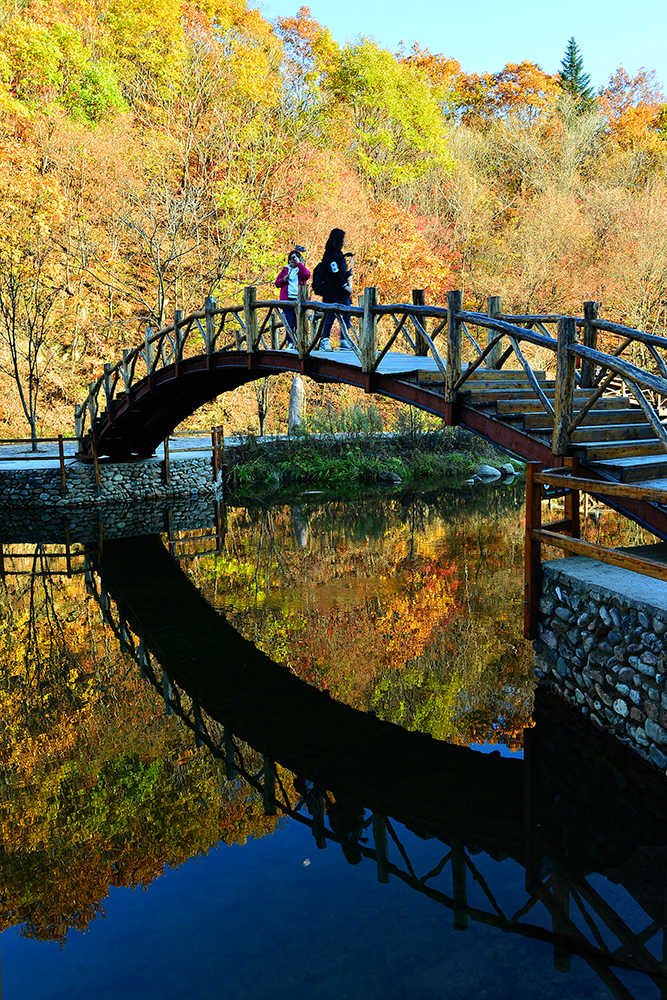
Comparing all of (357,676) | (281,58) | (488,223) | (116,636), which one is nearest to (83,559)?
(116,636)

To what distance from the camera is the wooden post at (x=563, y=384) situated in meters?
6.17

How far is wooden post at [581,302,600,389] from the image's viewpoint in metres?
6.85

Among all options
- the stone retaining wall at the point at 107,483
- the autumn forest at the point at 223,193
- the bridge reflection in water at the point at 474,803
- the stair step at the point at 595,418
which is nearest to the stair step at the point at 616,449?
the stair step at the point at 595,418

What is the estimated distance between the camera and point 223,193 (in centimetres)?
2195

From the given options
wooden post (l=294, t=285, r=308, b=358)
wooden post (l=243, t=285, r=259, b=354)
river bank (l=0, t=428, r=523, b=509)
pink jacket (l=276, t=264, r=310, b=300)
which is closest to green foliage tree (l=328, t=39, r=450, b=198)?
river bank (l=0, t=428, r=523, b=509)

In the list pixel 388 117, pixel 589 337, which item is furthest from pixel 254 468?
→ pixel 388 117

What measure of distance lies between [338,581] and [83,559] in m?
4.72

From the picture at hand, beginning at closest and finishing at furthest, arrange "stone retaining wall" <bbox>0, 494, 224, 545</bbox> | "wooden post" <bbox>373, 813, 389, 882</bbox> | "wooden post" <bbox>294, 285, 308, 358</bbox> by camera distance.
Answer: "wooden post" <bbox>373, 813, 389, 882</bbox> < "wooden post" <bbox>294, 285, 308, 358</bbox> < "stone retaining wall" <bbox>0, 494, 224, 545</bbox>

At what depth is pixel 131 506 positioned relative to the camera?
645 inches

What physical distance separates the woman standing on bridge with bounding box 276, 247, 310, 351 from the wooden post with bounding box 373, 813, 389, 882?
24.6 feet

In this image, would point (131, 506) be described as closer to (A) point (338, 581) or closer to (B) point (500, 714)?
(A) point (338, 581)

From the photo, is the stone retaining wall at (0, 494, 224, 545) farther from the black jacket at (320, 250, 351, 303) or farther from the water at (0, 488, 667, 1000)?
the black jacket at (320, 250, 351, 303)

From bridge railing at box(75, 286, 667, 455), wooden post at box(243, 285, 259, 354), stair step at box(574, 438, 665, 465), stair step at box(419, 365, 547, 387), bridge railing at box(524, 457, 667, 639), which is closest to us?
bridge railing at box(524, 457, 667, 639)

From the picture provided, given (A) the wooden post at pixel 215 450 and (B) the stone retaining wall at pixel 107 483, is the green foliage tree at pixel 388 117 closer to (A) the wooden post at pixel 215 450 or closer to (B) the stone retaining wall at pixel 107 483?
(A) the wooden post at pixel 215 450
